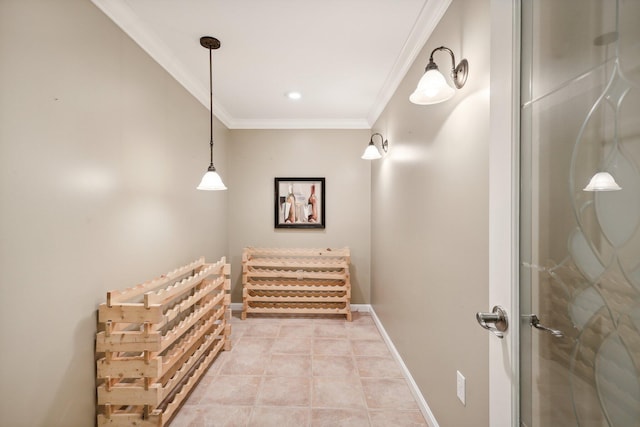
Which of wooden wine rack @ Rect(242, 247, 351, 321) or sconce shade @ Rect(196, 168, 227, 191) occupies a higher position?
sconce shade @ Rect(196, 168, 227, 191)

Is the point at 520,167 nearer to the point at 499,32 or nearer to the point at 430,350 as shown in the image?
the point at 499,32

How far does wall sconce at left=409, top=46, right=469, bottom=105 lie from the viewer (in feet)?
4.11

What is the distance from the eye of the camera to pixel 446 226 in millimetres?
1506

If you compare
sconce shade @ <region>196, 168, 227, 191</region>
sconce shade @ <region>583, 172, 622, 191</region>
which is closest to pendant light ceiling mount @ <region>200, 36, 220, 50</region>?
sconce shade @ <region>196, 168, 227, 191</region>

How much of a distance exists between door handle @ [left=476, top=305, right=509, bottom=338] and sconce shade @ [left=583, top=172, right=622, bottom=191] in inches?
15.5

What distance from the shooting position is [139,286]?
1.72m

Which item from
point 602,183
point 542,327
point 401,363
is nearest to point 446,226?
point 542,327

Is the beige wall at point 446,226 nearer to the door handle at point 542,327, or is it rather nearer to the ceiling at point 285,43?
the ceiling at point 285,43

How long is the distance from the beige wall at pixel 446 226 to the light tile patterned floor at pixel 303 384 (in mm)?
269

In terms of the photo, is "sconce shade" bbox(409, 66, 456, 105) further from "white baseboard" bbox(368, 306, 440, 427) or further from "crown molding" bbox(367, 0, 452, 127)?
"white baseboard" bbox(368, 306, 440, 427)

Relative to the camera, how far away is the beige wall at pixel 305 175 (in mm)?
3670

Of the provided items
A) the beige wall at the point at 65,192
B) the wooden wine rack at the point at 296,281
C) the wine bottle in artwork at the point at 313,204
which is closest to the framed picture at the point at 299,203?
the wine bottle in artwork at the point at 313,204

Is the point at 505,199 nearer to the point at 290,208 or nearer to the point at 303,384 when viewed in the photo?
the point at 303,384

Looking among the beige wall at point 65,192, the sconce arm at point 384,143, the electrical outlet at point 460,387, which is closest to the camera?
the beige wall at point 65,192
